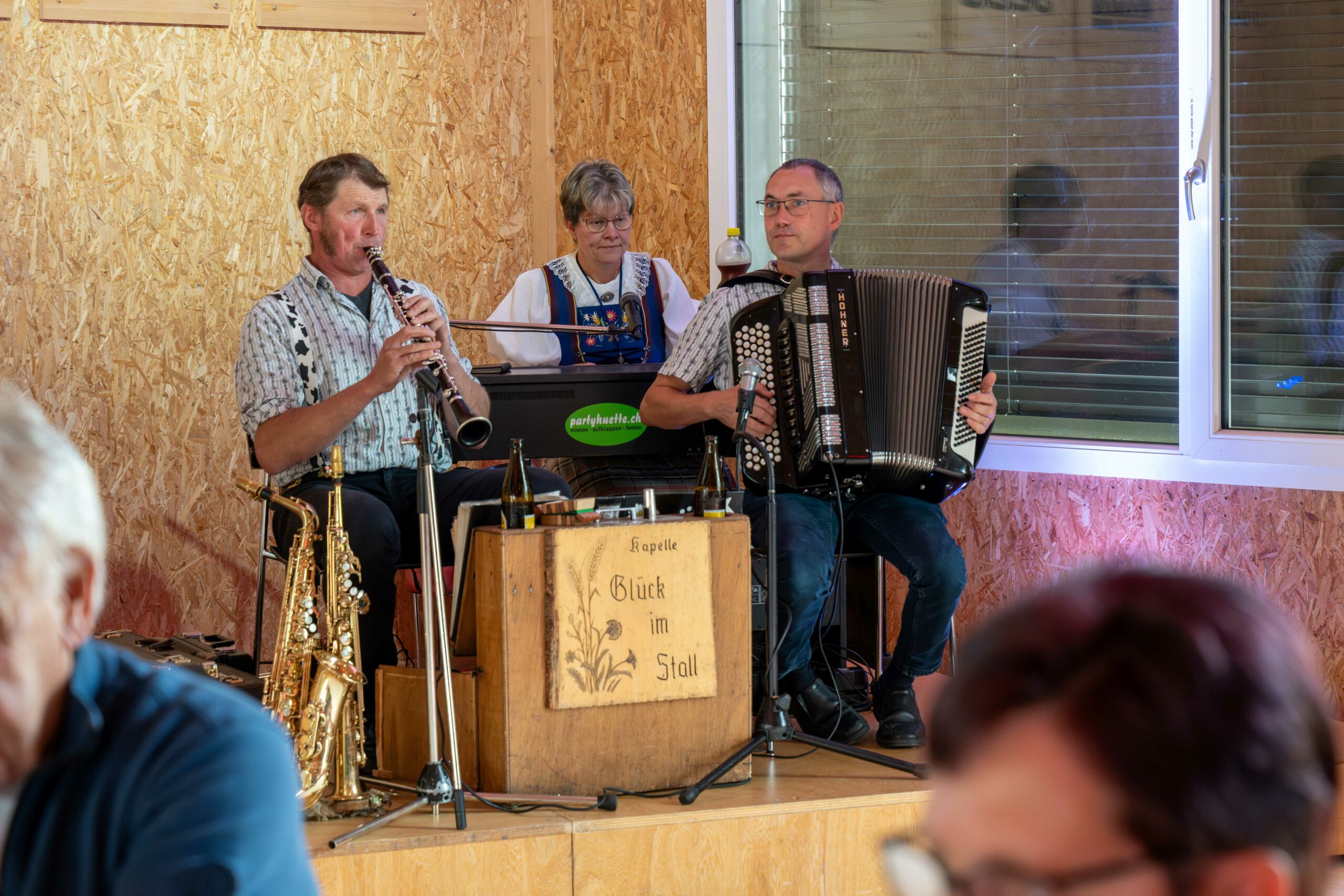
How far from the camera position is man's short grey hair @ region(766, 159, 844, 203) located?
330cm

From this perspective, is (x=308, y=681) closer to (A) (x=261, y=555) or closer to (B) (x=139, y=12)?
(A) (x=261, y=555)

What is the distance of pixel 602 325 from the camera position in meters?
3.84

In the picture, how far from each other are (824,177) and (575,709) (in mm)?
1492

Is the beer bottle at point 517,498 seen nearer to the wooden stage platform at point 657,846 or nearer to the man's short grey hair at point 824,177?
the wooden stage platform at point 657,846

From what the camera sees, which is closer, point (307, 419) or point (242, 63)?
point (307, 419)

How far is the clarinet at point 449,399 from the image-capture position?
255 centimetres

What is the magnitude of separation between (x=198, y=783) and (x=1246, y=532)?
2.92 metres

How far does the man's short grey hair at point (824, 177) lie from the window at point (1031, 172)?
620 mm

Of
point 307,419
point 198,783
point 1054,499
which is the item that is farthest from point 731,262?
point 198,783

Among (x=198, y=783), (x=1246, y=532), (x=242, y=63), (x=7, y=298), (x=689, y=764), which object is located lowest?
(x=689, y=764)

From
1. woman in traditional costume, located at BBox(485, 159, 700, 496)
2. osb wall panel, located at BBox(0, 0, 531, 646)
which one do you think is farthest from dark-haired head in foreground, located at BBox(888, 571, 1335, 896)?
osb wall panel, located at BBox(0, 0, 531, 646)

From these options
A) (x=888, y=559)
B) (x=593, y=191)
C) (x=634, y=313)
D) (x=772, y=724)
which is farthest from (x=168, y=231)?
(x=772, y=724)

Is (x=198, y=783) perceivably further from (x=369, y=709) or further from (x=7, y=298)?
(x=7, y=298)

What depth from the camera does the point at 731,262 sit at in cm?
390
